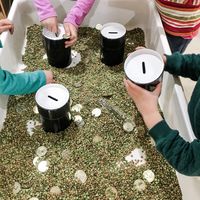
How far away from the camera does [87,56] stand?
1126 mm

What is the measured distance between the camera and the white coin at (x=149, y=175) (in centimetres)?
A: 84

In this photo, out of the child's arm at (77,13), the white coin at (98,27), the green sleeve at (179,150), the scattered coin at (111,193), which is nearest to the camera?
the green sleeve at (179,150)

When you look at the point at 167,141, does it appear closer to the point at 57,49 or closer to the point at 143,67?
the point at 143,67

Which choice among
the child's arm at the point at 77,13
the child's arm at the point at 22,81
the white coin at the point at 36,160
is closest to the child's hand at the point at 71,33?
the child's arm at the point at 77,13

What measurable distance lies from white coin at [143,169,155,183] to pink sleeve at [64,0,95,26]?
51cm

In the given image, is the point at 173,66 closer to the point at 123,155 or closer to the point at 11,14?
the point at 123,155

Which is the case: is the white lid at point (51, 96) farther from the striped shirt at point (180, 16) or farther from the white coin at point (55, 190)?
Answer: the striped shirt at point (180, 16)

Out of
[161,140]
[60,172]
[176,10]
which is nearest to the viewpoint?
[161,140]

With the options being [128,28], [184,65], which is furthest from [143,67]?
[128,28]

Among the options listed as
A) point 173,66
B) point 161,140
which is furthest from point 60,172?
point 173,66

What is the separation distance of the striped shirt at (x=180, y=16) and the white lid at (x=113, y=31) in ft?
0.48

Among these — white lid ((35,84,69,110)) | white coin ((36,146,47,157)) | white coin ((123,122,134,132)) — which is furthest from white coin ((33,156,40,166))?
white coin ((123,122,134,132))

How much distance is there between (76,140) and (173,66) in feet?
1.03

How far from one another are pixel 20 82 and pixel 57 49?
0.16 m
